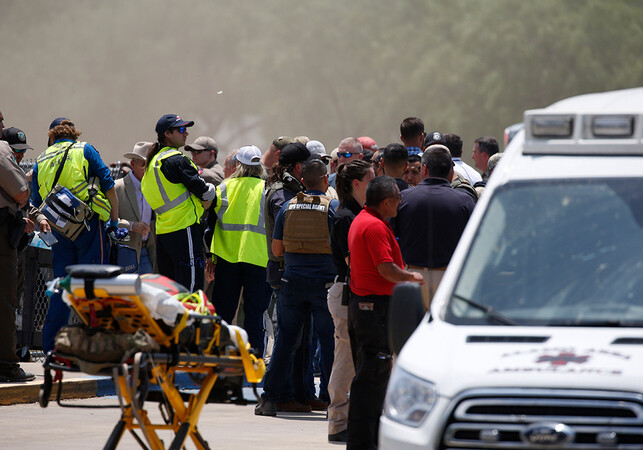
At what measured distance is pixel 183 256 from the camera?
11.2 metres

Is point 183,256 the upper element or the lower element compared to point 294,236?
lower

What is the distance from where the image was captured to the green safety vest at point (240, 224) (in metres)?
11.2

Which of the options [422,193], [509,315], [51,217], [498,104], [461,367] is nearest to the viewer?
[461,367]

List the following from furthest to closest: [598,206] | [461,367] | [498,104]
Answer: [498,104] → [598,206] → [461,367]

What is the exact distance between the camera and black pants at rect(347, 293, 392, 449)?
25.5 feet

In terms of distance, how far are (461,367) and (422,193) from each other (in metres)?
4.72

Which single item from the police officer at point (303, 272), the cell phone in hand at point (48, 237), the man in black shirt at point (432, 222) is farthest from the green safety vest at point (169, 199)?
the man in black shirt at point (432, 222)

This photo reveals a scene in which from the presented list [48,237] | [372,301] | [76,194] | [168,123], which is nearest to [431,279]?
[372,301]

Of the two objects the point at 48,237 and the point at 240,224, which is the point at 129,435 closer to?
the point at 48,237

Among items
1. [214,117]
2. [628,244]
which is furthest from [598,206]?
[214,117]

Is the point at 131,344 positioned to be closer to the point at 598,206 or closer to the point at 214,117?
the point at 598,206

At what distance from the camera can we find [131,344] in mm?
5543

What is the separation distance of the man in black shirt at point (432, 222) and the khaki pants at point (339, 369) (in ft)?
2.55

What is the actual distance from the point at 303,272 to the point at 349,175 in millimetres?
1418
